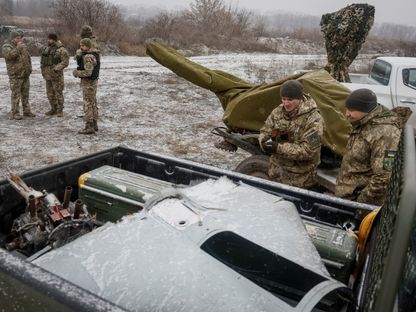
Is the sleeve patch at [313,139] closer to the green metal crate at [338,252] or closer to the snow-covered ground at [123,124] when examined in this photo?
the green metal crate at [338,252]

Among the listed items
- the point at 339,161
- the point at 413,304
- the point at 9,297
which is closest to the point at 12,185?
the point at 9,297

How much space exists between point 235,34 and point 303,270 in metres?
34.9

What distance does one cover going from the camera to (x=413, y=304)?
161 cm

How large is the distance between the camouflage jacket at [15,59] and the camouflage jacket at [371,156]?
6.83 m

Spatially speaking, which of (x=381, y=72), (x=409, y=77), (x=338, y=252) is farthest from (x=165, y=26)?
(x=338, y=252)

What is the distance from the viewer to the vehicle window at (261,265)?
2109 millimetres

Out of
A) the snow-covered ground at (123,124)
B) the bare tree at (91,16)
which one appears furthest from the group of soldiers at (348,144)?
the bare tree at (91,16)

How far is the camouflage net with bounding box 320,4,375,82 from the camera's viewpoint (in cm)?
827

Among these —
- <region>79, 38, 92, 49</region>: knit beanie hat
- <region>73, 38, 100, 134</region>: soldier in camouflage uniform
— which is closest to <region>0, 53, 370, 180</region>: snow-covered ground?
<region>73, 38, 100, 134</region>: soldier in camouflage uniform

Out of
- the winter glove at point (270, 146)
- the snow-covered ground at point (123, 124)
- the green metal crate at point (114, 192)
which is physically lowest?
the snow-covered ground at point (123, 124)

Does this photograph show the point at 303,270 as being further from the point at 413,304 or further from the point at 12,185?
the point at 12,185

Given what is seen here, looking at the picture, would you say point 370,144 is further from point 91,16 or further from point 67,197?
point 91,16

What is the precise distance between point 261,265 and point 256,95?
119 inches

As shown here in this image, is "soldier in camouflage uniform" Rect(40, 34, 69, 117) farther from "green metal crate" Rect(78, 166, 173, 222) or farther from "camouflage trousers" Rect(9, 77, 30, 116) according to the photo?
"green metal crate" Rect(78, 166, 173, 222)
